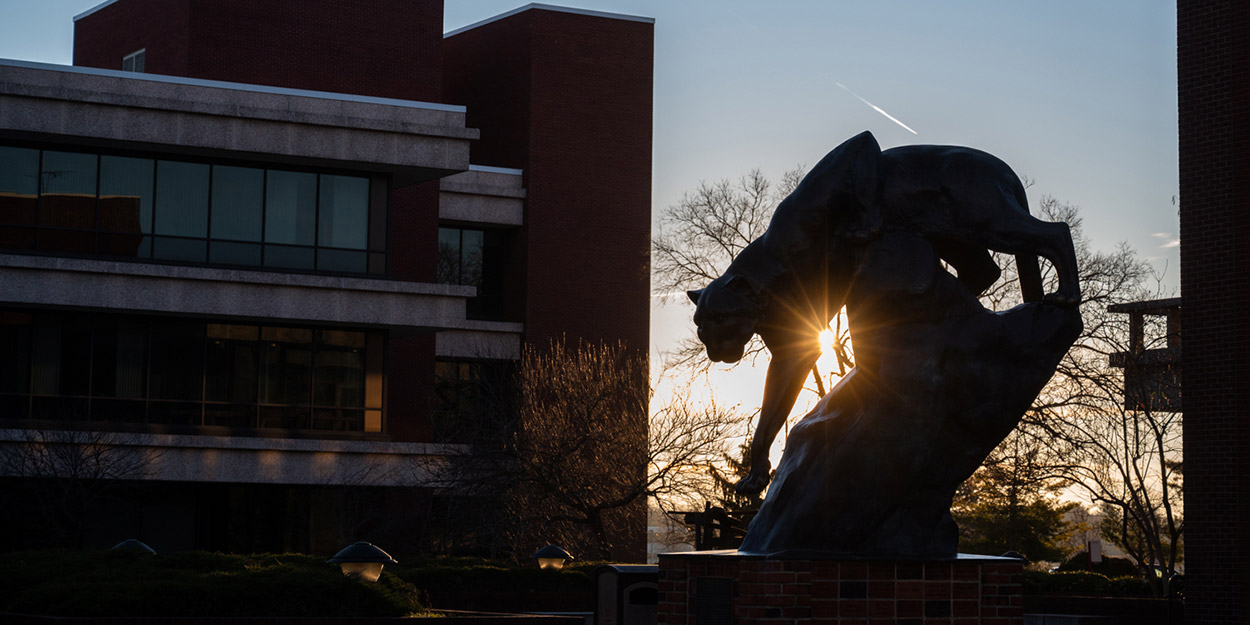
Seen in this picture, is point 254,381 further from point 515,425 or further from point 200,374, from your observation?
point 515,425

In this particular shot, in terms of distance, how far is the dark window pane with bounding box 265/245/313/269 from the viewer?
Answer: 39.6 meters

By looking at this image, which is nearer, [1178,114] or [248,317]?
[1178,114]

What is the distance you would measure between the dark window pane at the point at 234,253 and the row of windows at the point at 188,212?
26 mm

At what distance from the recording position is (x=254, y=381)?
39500mm

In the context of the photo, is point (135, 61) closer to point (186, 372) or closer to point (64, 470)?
point (186, 372)

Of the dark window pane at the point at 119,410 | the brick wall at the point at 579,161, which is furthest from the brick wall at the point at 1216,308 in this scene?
the brick wall at the point at 579,161

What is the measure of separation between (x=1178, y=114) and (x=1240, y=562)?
25.2 ft

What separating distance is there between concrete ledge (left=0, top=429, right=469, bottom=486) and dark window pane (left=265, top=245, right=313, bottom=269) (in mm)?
4759

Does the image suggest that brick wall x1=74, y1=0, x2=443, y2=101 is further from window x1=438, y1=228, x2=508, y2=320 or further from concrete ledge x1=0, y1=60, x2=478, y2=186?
window x1=438, y1=228, x2=508, y2=320

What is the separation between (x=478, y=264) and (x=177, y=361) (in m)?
17.3

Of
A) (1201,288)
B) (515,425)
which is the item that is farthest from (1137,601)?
(515,425)

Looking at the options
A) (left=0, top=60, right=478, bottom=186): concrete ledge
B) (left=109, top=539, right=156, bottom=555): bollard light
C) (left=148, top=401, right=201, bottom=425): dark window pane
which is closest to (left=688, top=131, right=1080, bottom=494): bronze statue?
(left=109, top=539, right=156, bottom=555): bollard light

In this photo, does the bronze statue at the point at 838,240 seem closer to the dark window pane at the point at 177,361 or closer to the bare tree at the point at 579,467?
the bare tree at the point at 579,467

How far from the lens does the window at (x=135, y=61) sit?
4834 cm
